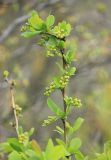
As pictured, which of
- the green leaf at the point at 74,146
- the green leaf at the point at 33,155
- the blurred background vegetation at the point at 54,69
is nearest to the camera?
the green leaf at the point at 33,155

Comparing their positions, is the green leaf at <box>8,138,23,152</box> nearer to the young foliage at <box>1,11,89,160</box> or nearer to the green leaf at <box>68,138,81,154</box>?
the young foliage at <box>1,11,89,160</box>

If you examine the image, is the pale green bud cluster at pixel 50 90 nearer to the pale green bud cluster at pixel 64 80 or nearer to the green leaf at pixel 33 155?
the pale green bud cluster at pixel 64 80

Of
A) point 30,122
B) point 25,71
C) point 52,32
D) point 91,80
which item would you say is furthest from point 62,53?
point 25,71

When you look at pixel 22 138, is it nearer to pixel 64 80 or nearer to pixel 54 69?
pixel 64 80

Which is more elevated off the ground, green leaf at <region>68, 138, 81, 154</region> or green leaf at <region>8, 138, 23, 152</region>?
green leaf at <region>8, 138, 23, 152</region>

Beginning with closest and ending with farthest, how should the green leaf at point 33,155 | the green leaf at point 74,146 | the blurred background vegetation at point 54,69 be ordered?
1. the green leaf at point 33,155
2. the green leaf at point 74,146
3. the blurred background vegetation at point 54,69

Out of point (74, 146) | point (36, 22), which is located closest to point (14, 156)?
point (74, 146)

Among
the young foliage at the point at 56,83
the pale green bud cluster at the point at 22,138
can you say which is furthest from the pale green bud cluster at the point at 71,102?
the pale green bud cluster at the point at 22,138

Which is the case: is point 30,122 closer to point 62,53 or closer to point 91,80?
point 91,80

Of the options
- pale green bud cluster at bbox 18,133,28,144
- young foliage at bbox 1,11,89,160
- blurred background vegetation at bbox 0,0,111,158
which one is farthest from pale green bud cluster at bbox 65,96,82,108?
blurred background vegetation at bbox 0,0,111,158

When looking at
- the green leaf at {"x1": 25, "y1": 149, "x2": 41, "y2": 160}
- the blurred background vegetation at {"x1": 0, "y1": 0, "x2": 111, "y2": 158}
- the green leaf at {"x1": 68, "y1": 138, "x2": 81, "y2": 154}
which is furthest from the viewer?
the blurred background vegetation at {"x1": 0, "y1": 0, "x2": 111, "y2": 158}
